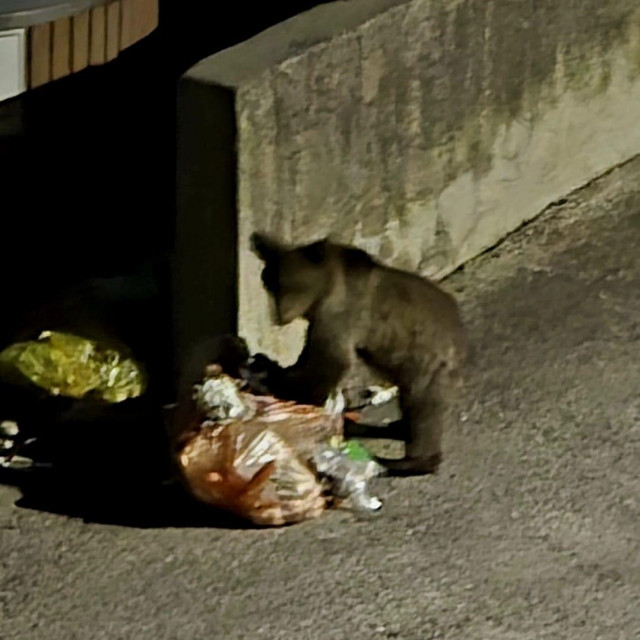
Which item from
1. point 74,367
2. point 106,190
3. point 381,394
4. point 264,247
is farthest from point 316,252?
point 106,190

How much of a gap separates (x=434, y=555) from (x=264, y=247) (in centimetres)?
88

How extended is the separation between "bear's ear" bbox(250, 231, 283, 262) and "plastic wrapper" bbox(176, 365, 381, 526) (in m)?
0.33

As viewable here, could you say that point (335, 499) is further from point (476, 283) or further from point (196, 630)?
point (476, 283)

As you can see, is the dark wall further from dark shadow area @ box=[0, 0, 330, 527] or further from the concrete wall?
the concrete wall

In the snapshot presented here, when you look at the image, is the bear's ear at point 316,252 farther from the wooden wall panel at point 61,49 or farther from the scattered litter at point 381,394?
the wooden wall panel at point 61,49

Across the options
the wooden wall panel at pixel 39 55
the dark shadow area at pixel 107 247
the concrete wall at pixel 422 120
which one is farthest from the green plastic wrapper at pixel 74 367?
the wooden wall panel at pixel 39 55

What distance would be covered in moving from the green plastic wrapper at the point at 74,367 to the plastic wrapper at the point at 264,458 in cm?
38

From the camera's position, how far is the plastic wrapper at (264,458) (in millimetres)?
3246

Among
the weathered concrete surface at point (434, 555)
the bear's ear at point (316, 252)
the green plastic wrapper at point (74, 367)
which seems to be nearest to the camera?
the weathered concrete surface at point (434, 555)

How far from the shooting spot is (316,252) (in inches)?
136

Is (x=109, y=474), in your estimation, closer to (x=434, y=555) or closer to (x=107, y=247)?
(x=434, y=555)

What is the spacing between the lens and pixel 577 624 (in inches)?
117

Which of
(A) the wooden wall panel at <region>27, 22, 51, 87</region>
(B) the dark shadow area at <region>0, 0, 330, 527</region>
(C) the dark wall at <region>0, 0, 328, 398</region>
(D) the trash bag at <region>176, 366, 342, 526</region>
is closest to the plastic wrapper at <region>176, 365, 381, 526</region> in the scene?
(D) the trash bag at <region>176, 366, 342, 526</region>

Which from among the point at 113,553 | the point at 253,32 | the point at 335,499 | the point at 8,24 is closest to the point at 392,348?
the point at 335,499
